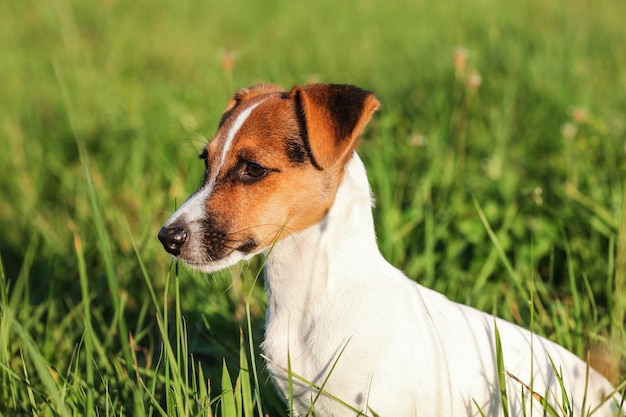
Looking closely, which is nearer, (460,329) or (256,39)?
(460,329)

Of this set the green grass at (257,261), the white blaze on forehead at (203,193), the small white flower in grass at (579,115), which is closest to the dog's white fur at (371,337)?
the green grass at (257,261)

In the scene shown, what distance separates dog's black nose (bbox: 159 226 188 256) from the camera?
2465mm

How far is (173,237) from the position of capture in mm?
2467

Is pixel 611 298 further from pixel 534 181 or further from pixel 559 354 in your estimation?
pixel 534 181

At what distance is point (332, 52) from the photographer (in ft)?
22.2

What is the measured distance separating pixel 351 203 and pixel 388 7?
6.15 m

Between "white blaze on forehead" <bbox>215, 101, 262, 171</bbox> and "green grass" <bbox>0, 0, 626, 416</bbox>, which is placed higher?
"white blaze on forehead" <bbox>215, 101, 262, 171</bbox>

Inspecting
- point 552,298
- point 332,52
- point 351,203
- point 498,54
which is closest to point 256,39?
point 332,52

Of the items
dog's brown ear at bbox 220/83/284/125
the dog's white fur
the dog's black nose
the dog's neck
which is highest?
dog's brown ear at bbox 220/83/284/125

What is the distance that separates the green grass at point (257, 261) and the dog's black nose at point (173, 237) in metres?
0.09

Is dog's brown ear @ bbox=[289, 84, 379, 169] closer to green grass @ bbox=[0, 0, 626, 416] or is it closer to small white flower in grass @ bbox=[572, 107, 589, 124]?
green grass @ bbox=[0, 0, 626, 416]

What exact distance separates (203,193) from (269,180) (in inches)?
10.1

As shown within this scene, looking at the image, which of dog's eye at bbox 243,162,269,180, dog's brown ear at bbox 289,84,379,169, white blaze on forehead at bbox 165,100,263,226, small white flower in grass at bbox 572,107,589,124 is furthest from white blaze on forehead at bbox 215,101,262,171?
small white flower in grass at bbox 572,107,589,124

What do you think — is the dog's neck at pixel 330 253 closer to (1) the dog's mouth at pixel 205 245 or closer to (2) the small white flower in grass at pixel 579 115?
(1) the dog's mouth at pixel 205 245
